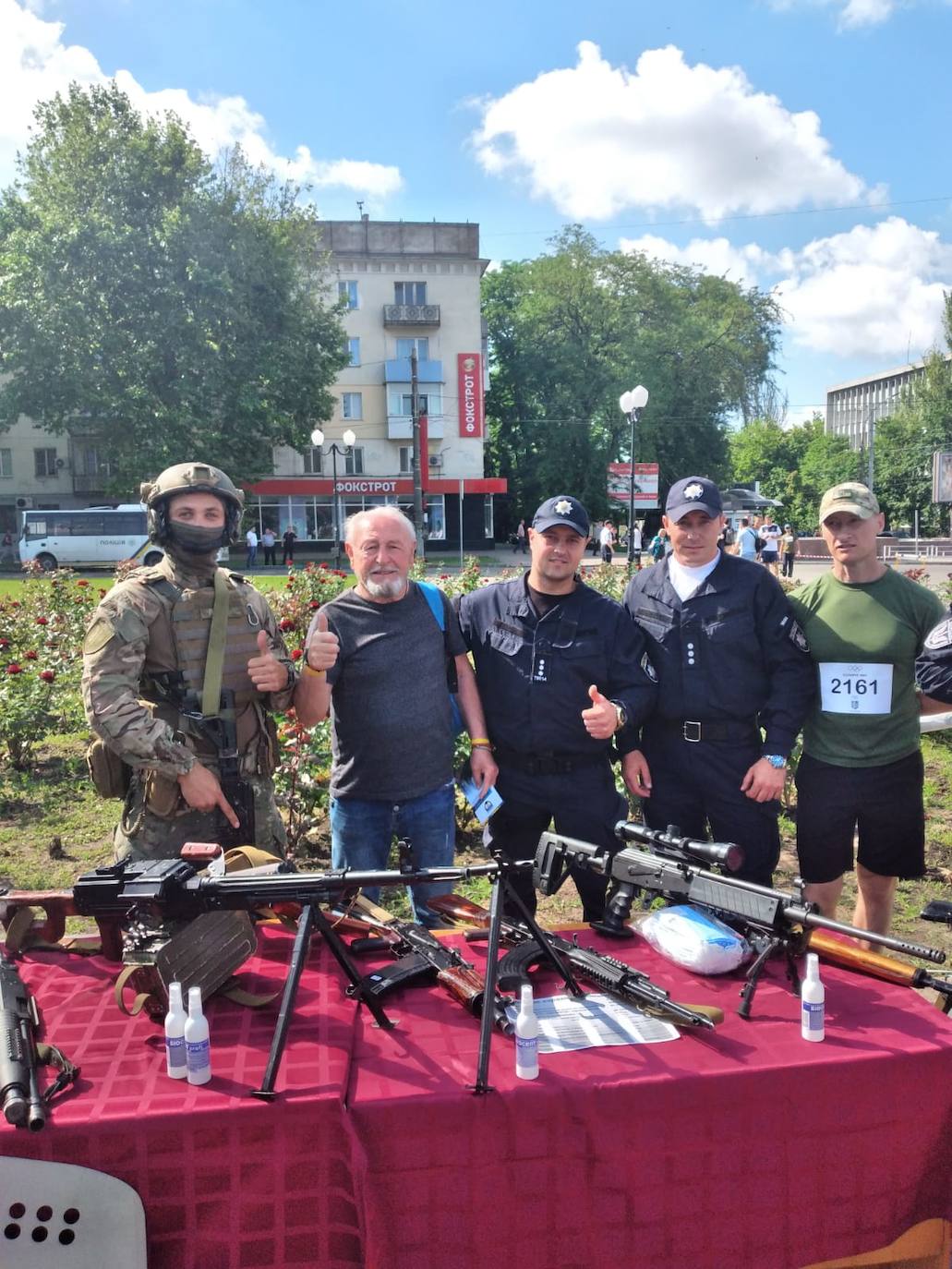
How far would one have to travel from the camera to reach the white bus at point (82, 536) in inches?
1227

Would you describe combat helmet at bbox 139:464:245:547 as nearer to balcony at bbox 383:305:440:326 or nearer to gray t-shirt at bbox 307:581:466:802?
gray t-shirt at bbox 307:581:466:802

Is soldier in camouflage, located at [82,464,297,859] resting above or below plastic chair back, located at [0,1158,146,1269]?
above

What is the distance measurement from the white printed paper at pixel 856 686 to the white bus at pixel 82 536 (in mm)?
31046

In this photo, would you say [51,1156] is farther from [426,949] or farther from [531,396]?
[531,396]

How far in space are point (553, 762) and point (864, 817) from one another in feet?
4.08

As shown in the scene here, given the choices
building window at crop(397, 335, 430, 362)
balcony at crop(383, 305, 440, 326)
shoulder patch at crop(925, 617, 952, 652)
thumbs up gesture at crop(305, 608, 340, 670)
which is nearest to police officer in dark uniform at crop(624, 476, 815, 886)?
shoulder patch at crop(925, 617, 952, 652)

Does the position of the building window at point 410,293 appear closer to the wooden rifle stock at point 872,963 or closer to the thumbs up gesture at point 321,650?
the thumbs up gesture at point 321,650

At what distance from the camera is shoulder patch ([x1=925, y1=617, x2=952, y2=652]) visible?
9.32 ft

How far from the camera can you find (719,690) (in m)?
3.21

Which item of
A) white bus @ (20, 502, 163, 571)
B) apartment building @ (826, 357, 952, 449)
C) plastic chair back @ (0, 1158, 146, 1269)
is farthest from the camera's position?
apartment building @ (826, 357, 952, 449)

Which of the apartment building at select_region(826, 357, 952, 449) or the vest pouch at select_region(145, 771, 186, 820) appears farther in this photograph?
the apartment building at select_region(826, 357, 952, 449)

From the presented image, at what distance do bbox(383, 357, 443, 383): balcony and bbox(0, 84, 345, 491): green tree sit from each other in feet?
34.4

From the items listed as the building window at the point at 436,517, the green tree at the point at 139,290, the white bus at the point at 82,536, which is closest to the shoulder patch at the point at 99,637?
the green tree at the point at 139,290

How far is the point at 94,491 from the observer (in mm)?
40688
